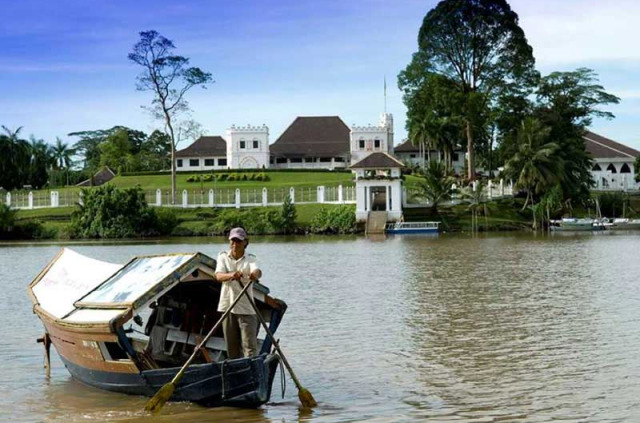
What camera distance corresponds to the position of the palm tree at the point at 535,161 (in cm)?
6744

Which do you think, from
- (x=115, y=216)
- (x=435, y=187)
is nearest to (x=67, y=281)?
(x=115, y=216)

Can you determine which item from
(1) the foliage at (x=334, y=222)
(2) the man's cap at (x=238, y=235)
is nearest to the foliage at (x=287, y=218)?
(1) the foliage at (x=334, y=222)

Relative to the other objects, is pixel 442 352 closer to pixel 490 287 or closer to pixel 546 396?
pixel 546 396

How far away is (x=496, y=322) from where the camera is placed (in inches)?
780

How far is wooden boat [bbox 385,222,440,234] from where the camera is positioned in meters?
64.1

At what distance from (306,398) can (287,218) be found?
53685mm

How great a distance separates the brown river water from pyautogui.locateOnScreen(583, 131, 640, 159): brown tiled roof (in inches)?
2483

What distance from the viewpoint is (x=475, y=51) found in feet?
242

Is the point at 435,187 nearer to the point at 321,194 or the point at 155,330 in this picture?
the point at 321,194

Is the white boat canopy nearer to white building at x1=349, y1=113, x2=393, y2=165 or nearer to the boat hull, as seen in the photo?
the boat hull

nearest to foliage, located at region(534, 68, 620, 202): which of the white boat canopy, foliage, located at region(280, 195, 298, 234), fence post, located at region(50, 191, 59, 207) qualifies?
foliage, located at region(280, 195, 298, 234)

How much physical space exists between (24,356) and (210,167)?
8609 centimetres

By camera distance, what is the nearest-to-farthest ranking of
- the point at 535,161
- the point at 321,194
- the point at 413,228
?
1. the point at 413,228
2. the point at 535,161
3. the point at 321,194

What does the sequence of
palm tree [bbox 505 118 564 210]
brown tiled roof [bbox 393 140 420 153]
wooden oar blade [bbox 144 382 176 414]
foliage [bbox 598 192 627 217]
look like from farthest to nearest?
brown tiled roof [bbox 393 140 420 153]
foliage [bbox 598 192 627 217]
palm tree [bbox 505 118 564 210]
wooden oar blade [bbox 144 382 176 414]
